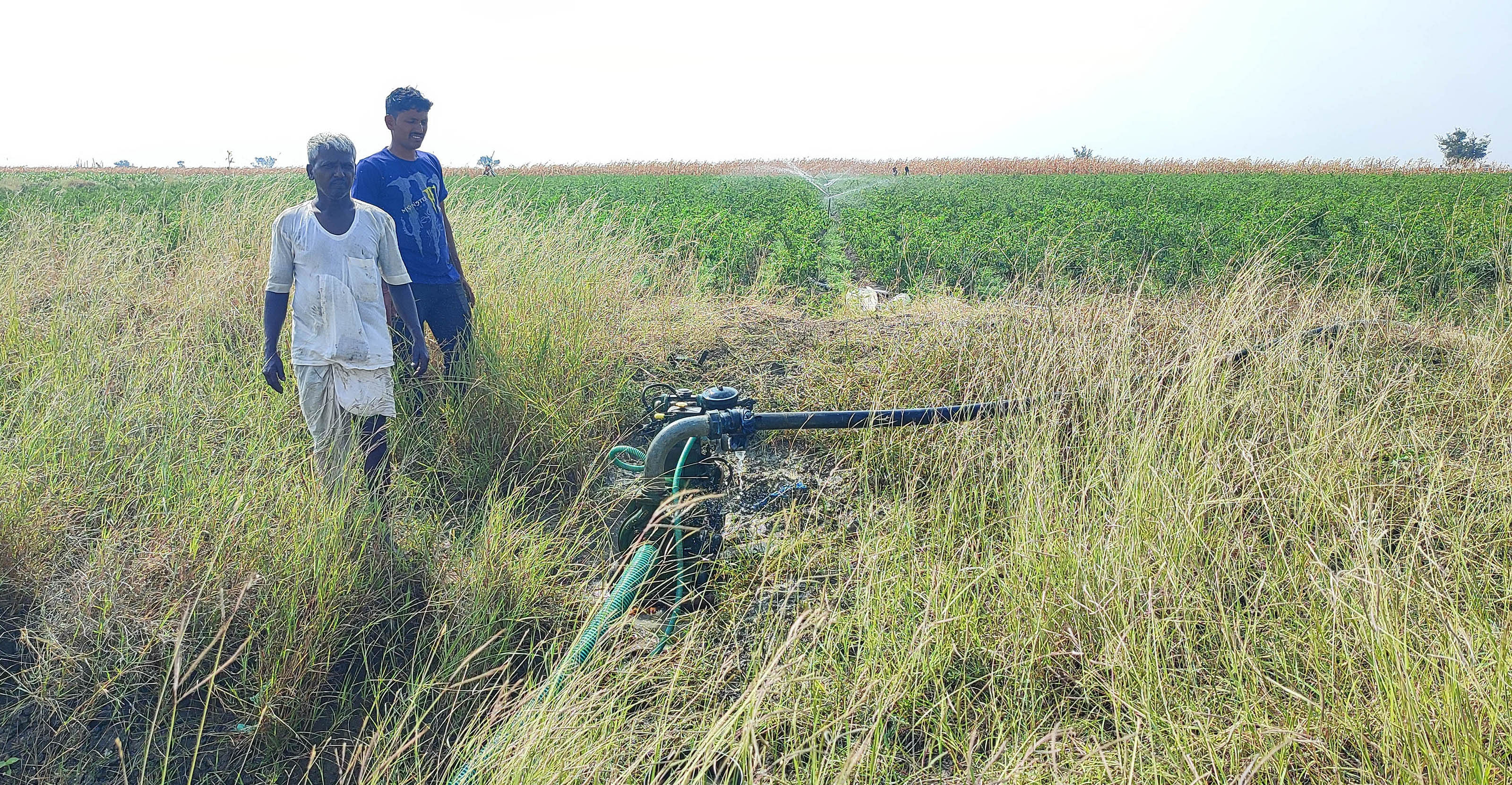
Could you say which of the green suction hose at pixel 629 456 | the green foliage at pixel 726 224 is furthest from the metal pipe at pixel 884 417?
the green foliage at pixel 726 224

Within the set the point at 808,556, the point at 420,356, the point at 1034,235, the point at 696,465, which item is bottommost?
the point at 808,556

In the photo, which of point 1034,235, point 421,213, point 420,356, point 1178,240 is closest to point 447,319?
point 421,213

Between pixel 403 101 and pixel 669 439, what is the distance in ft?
7.19

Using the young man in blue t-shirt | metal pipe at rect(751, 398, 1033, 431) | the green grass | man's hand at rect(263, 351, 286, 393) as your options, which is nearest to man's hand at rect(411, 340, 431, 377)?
the young man in blue t-shirt

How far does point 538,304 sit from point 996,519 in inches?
112

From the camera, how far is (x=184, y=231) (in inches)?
277

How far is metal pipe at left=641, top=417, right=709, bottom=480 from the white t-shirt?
1.14 m

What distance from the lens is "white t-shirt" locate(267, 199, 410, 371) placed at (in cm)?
310

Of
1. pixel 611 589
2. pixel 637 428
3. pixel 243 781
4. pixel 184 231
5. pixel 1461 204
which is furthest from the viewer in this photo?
pixel 1461 204

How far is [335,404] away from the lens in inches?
128

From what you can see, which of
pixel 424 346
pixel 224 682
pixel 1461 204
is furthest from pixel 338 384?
pixel 1461 204

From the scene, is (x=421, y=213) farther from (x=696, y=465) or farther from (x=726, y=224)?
(x=726, y=224)

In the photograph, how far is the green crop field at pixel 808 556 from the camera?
6.81 feet

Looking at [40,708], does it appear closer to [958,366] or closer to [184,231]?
[958,366]
